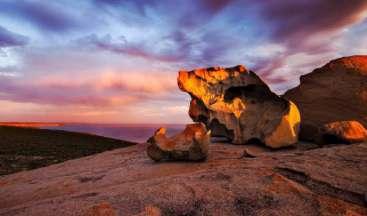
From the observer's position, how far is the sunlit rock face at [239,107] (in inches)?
477

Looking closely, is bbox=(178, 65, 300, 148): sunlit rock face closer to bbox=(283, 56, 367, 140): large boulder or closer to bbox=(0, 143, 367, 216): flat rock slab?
bbox=(283, 56, 367, 140): large boulder

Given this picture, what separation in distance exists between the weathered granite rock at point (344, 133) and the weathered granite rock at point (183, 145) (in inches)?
173

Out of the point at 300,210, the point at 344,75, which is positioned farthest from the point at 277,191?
the point at 344,75

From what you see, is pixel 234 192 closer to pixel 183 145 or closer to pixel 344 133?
pixel 183 145

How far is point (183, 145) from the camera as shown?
9.41 meters

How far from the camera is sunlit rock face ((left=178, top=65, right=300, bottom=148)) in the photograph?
39.7 feet

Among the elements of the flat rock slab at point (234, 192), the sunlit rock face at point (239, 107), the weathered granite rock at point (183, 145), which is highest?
A: the sunlit rock face at point (239, 107)

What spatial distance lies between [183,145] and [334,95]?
24.9ft

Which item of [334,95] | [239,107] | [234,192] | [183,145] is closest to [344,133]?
[334,95]

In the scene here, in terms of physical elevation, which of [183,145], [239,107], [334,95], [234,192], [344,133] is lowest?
[234,192]

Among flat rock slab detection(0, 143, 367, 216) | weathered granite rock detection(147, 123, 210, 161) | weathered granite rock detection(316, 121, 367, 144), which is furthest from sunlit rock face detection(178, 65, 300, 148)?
flat rock slab detection(0, 143, 367, 216)

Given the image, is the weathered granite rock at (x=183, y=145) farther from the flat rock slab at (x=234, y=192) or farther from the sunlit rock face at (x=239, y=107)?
the sunlit rock face at (x=239, y=107)

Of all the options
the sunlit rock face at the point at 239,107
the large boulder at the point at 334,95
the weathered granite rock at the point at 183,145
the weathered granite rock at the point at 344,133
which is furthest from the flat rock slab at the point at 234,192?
the large boulder at the point at 334,95

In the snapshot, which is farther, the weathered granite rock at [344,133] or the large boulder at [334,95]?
the large boulder at [334,95]
